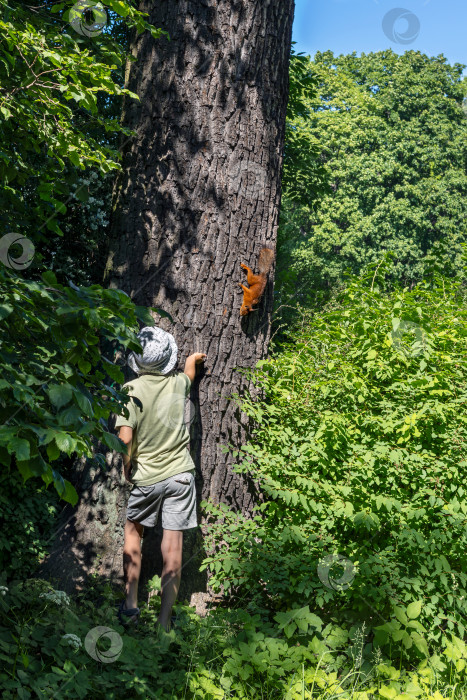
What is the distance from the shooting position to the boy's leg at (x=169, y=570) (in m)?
3.59

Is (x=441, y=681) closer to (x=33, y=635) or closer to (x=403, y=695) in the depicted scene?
(x=403, y=695)

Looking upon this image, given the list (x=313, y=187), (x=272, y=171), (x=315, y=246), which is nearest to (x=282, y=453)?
(x=272, y=171)

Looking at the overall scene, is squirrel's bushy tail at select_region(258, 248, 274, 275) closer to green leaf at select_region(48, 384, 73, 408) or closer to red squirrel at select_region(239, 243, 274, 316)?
red squirrel at select_region(239, 243, 274, 316)

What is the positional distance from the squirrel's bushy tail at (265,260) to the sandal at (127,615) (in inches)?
92.6

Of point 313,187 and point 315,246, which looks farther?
point 315,246

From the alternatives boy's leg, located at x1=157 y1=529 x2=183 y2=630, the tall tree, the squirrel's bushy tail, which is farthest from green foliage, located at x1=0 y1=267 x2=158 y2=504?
the squirrel's bushy tail

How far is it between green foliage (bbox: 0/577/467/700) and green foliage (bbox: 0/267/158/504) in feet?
3.74

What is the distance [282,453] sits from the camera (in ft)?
12.7

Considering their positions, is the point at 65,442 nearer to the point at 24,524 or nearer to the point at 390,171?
the point at 24,524

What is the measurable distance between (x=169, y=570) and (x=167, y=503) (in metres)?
0.38

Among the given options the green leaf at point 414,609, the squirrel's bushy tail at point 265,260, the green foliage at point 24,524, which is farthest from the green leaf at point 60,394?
the green foliage at point 24,524

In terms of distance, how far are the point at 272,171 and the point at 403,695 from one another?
338 centimetres

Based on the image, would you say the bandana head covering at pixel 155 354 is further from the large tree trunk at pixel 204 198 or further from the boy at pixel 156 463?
the large tree trunk at pixel 204 198

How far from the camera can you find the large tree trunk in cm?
422
